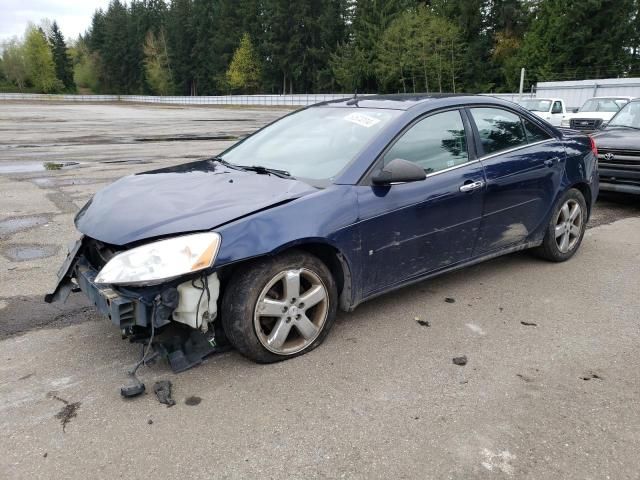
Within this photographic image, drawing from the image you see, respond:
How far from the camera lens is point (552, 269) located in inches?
196

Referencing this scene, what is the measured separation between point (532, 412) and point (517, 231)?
2095mm

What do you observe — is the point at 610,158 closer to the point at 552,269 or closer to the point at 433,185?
the point at 552,269

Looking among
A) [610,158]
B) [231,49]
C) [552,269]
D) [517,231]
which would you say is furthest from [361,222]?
[231,49]

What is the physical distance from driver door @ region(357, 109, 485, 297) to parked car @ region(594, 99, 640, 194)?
433 cm

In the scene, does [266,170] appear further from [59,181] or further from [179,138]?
[179,138]

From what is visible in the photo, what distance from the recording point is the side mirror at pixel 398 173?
11.2 feet

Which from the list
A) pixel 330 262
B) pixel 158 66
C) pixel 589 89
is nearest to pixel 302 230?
pixel 330 262

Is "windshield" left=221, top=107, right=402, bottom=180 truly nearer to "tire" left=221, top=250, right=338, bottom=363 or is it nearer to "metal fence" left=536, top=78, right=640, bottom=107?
"tire" left=221, top=250, right=338, bottom=363

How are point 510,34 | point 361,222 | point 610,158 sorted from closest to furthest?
point 361,222 < point 610,158 < point 510,34

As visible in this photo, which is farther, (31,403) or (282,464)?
(31,403)

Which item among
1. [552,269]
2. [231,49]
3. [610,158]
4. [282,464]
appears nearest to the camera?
[282,464]

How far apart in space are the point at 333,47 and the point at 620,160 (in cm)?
6899

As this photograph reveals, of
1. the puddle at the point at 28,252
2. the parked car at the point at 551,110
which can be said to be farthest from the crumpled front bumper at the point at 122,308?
the parked car at the point at 551,110

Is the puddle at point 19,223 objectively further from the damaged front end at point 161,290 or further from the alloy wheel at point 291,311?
the alloy wheel at point 291,311
